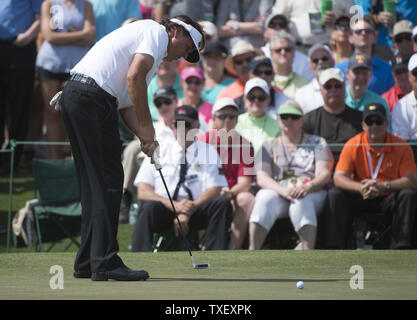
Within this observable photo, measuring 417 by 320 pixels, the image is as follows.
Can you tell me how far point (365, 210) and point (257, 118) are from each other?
185cm

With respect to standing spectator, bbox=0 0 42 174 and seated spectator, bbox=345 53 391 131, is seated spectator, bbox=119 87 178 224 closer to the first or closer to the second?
standing spectator, bbox=0 0 42 174

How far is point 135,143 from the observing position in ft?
36.3

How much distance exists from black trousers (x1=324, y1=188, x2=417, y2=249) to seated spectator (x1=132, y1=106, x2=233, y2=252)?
1091 mm

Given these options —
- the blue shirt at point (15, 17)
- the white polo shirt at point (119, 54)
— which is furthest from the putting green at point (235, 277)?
the blue shirt at point (15, 17)

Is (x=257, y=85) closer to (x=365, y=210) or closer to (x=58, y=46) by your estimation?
(x=365, y=210)

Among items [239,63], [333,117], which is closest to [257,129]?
[333,117]

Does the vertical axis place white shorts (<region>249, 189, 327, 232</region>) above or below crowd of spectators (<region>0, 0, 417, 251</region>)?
below

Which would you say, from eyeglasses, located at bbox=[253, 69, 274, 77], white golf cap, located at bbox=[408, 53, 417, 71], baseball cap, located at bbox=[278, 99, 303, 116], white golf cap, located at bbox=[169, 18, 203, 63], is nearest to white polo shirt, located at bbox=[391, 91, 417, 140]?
white golf cap, located at bbox=[408, 53, 417, 71]

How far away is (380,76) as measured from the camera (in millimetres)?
12016

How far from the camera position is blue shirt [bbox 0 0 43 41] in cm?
1217

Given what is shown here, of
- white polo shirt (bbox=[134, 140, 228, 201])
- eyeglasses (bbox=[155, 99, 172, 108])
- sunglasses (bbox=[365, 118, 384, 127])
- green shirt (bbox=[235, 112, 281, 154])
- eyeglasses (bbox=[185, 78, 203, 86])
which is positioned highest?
eyeglasses (bbox=[185, 78, 203, 86])

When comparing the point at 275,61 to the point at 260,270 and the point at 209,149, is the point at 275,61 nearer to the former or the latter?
the point at 209,149

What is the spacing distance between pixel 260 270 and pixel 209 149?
119 inches
